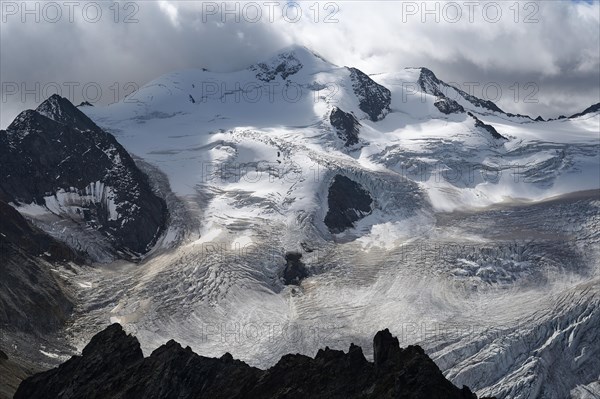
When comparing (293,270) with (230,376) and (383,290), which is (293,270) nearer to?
(383,290)

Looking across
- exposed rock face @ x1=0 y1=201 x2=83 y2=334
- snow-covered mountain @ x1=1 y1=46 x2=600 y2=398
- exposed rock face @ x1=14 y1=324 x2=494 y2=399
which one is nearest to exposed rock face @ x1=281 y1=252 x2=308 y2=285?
snow-covered mountain @ x1=1 y1=46 x2=600 y2=398

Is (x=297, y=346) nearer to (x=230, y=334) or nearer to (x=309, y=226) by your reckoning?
(x=230, y=334)

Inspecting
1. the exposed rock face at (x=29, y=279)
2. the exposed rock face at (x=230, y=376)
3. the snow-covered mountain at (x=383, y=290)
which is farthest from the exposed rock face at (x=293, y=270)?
the exposed rock face at (x=230, y=376)

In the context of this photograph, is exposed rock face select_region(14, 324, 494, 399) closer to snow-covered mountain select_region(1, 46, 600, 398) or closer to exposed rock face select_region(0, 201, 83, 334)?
exposed rock face select_region(0, 201, 83, 334)

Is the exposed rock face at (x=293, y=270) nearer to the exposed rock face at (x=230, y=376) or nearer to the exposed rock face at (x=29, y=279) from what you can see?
the exposed rock face at (x=29, y=279)

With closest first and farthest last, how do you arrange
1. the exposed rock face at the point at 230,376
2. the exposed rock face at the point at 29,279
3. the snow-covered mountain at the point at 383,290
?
the exposed rock face at the point at 230,376 → the snow-covered mountain at the point at 383,290 → the exposed rock face at the point at 29,279

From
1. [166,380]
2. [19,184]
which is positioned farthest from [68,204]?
[166,380]
